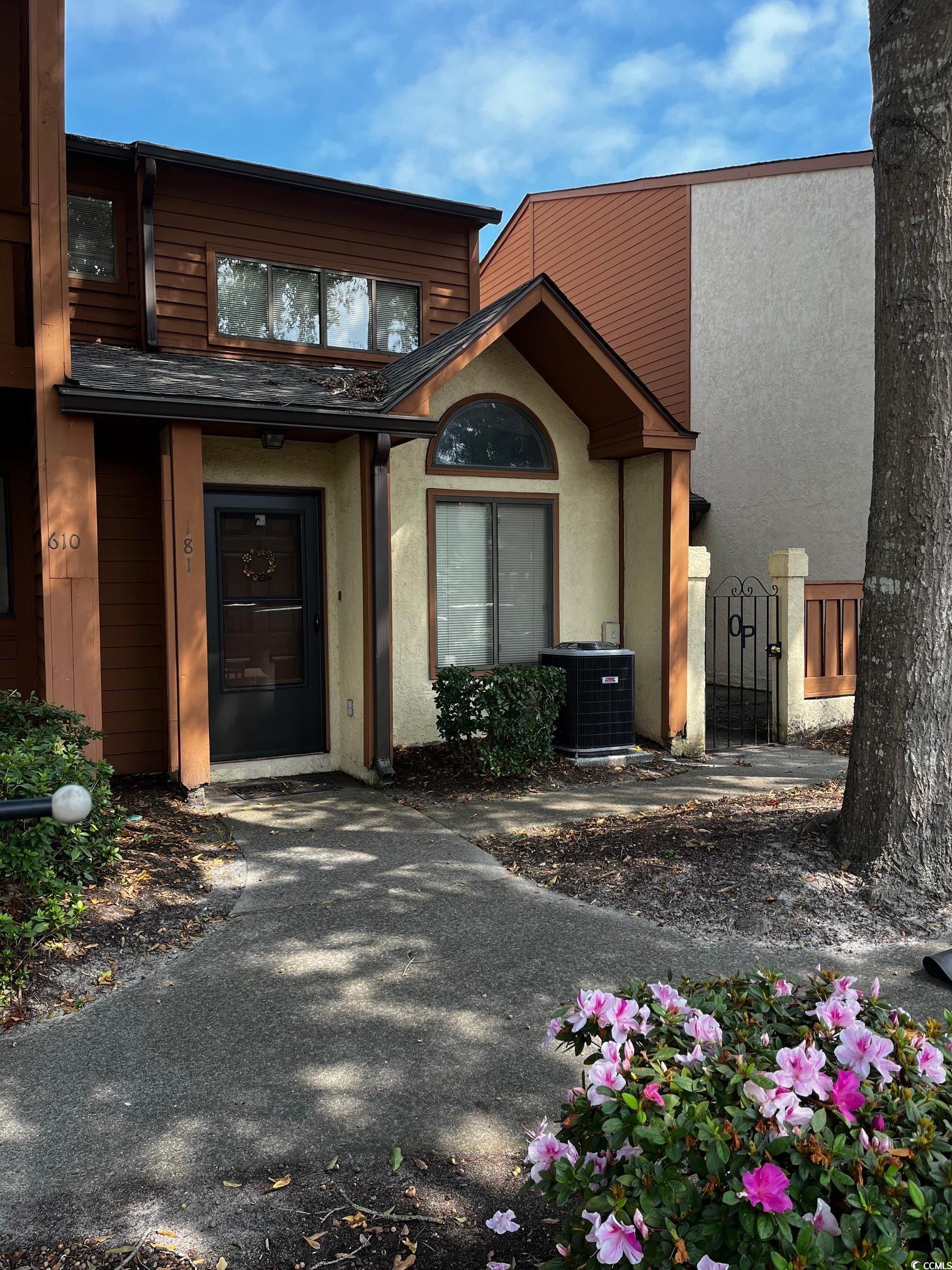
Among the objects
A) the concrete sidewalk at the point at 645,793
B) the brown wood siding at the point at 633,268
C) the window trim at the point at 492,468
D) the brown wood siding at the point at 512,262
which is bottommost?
the concrete sidewalk at the point at 645,793

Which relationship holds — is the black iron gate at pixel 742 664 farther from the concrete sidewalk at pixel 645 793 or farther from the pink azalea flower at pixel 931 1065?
the pink azalea flower at pixel 931 1065

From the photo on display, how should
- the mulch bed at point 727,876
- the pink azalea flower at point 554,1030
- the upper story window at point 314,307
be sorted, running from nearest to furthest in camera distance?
the pink azalea flower at point 554,1030 < the mulch bed at point 727,876 < the upper story window at point 314,307

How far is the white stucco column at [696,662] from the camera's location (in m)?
9.02

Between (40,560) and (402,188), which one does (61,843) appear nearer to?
(40,560)

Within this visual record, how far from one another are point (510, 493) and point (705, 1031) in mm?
7628

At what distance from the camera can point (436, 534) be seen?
892 centimetres

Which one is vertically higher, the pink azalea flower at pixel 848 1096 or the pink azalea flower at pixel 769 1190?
the pink azalea flower at pixel 848 1096

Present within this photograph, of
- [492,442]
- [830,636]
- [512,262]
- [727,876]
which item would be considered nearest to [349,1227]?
[727,876]

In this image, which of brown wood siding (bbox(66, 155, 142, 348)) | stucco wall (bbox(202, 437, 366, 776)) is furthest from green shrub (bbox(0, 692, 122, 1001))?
brown wood siding (bbox(66, 155, 142, 348))

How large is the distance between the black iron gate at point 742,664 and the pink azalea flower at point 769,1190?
8.20m

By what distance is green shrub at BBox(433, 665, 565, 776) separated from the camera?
25.3ft

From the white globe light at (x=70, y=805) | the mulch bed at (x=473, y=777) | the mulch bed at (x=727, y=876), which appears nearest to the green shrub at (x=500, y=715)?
the mulch bed at (x=473, y=777)

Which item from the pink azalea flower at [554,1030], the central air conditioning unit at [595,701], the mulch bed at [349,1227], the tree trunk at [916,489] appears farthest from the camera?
the central air conditioning unit at [595,701]

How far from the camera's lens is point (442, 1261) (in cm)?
235
